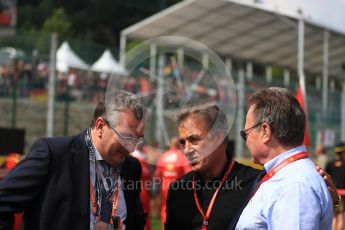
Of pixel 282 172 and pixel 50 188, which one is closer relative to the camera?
pixel 282 172

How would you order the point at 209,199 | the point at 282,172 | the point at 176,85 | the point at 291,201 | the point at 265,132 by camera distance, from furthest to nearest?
the point at 176,85 → the point at 209,199 → the point at 265,132 → the point at 282,172 → the point at 291,201

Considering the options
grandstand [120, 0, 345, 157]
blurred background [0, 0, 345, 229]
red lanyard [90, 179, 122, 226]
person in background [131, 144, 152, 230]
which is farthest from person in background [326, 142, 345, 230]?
red lanyard [90, 179, 122, 226]

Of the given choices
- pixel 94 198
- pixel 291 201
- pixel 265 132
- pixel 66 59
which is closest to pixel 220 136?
pixel 94 198

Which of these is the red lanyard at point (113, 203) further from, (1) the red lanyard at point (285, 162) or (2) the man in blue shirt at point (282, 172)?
(1) the red lanyard at point (285, 162)

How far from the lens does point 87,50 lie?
17.1 metres

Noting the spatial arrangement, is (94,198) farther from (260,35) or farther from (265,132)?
(260,35)

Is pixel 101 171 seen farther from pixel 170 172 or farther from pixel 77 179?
pixel 170 172

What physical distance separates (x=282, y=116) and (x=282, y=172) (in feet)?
0.93

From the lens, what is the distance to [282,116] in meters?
3.49

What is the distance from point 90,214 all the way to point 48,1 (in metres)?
71.2

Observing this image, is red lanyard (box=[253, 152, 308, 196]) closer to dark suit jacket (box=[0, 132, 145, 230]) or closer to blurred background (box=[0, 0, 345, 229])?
dark suit jacket (box=[0, 132, 145, 230])

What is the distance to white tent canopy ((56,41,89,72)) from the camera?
49.9 ft

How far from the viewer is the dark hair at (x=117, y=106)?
4000 millimetres

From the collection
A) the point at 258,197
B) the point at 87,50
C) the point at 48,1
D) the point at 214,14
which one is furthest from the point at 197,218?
the point at 48,1
